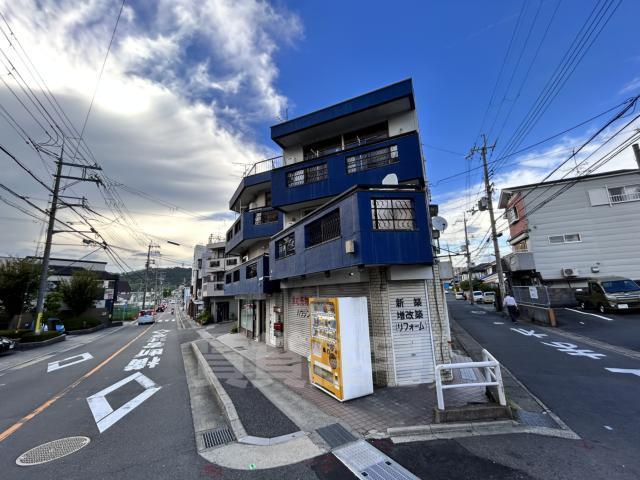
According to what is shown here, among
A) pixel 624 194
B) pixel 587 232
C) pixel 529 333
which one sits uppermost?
pixel 624 194

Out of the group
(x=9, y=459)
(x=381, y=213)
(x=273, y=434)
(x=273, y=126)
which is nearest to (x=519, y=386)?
(x=381, y=213)

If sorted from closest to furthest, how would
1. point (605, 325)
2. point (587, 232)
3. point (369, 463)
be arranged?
point (369, 463) → point (605, 325) → point (587, 232)

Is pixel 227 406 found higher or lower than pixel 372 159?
lower

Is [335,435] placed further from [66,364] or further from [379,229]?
[66,364]

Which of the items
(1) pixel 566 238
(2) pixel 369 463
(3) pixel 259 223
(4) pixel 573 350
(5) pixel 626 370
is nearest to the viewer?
(2) pixel 369 463

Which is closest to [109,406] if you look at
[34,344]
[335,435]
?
[335,435]

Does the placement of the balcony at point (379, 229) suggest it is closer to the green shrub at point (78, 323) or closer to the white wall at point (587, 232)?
the white wall at point (587, 232)

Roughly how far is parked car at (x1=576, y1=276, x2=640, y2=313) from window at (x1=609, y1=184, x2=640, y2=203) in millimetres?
7836

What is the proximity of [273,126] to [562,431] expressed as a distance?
1520cm

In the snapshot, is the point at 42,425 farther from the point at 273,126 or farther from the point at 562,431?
the point at 273,126

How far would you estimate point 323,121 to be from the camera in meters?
13.5

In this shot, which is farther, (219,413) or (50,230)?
(50,230)

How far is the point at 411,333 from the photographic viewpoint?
809 centimetres

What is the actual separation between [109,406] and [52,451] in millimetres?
2315
